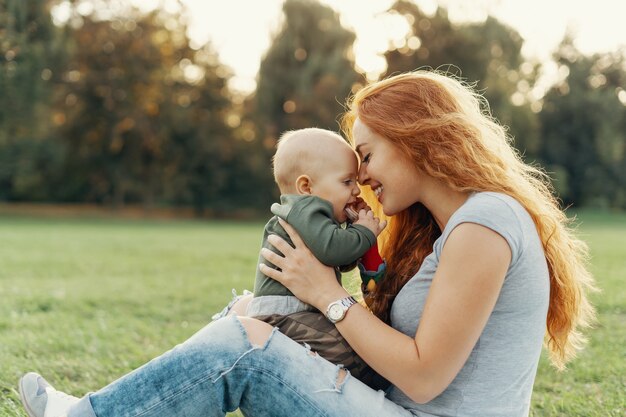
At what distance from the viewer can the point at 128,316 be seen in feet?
19.4

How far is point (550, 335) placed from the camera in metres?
2.54

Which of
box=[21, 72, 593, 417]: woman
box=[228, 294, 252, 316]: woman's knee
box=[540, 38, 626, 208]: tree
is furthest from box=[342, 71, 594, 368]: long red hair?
box=[540, 38, 626, 208]: tree

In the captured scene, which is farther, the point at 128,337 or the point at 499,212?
Result: the point at 128,337

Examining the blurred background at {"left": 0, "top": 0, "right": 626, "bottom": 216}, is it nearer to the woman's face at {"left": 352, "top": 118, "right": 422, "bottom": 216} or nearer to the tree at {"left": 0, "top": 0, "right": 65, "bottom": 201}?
the tree at {"left": 0, "top": 0, "right": 65, "bottom": 201}

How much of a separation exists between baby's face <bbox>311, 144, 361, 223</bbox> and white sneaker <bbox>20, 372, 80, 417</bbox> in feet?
3.65

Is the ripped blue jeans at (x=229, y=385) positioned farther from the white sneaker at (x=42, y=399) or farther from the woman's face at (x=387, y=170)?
the woman's face at (x=387, y=170)

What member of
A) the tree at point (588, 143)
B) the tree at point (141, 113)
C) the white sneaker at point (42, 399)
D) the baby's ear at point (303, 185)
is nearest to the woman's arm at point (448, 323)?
the baby's ear at point (303, 185)

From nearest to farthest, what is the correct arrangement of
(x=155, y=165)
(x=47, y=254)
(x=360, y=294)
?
(x=360, y=294)
(x=47, y=254)
(x=155, y=165)

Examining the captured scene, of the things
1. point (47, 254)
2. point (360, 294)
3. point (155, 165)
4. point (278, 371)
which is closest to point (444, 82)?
point (360, 294)

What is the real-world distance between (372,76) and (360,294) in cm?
3151

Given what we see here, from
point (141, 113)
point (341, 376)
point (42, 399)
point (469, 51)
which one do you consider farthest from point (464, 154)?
point (469, 51)

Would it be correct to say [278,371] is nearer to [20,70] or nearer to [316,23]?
[20,70]

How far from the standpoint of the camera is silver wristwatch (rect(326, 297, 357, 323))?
2.17 meters

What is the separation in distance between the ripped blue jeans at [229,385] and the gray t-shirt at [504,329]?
226 millimetres
